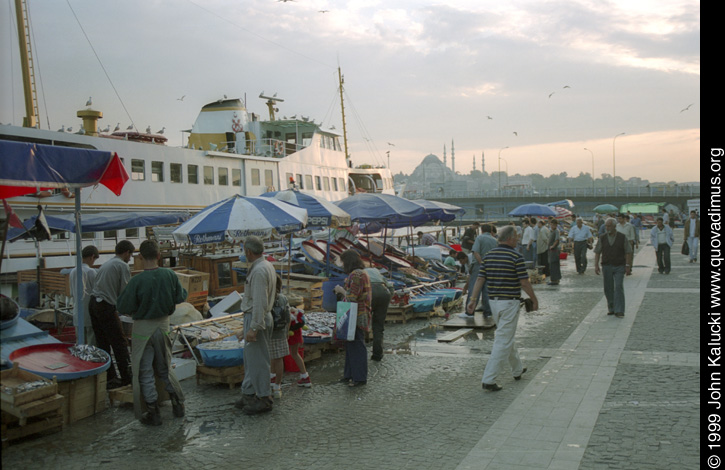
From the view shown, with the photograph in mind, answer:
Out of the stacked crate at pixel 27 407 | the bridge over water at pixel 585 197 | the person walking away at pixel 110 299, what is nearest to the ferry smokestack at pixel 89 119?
the person walking away at pixel 110 299

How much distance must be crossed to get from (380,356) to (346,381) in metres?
1.24

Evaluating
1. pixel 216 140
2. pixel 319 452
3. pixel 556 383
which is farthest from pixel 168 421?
pixel 216 140

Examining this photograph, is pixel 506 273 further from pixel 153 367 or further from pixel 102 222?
pixel 102 222

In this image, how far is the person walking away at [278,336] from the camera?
22.2ft

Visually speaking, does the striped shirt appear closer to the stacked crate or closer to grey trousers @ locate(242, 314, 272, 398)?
grey trousers @ locate(242, 314, 272, 398)

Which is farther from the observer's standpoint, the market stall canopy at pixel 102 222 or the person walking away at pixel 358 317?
the market stall canopy at pixel 102 222

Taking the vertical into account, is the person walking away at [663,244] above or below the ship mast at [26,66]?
below

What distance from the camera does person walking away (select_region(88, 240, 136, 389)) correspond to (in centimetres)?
701

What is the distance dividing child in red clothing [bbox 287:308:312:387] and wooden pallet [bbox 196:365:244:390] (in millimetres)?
726

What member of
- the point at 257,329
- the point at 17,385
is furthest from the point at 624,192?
the point at 17,385

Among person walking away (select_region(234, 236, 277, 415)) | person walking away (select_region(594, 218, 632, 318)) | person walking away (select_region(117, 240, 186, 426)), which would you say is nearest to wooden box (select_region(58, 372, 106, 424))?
person walking away (select_region(117, 240, 186, 426))

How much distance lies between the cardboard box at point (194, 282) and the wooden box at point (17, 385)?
5.79m

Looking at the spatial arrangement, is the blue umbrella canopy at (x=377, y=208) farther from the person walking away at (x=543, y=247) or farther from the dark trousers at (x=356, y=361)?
the dark trousers at (x=356, y=361)

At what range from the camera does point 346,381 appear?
7.67 metres
